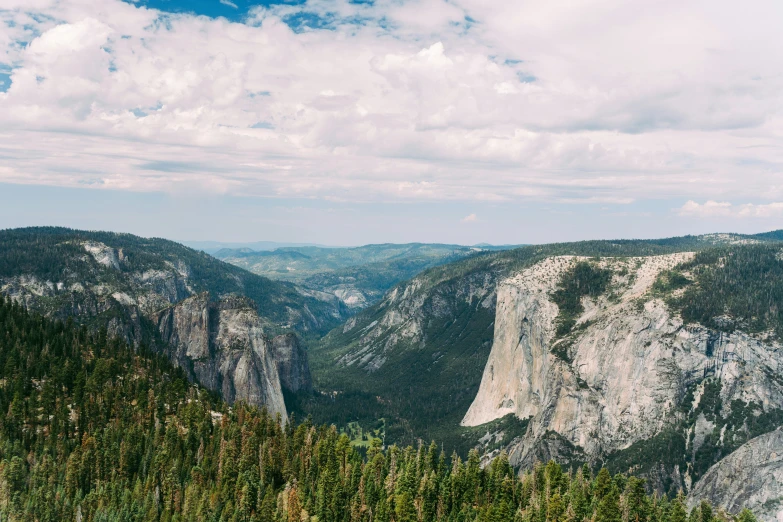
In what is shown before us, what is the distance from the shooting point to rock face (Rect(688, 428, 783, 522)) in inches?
5989

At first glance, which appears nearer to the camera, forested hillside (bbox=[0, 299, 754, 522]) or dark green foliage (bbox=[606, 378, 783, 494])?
forested hillside (bbox=[0, 299, 754, 522])

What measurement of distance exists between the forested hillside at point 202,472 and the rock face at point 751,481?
37088 mm

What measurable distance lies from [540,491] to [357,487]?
41.3 m

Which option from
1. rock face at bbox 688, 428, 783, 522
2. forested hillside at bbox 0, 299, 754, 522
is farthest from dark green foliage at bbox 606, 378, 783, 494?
forested hillside at bbox 0, 299, 754, 522

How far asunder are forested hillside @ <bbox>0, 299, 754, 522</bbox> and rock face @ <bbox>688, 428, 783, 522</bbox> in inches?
1460

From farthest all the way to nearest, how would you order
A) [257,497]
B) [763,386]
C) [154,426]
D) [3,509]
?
[763,386] < [154,426] < [257,497] < [3,509]

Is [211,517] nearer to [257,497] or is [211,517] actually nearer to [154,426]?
[257,497]

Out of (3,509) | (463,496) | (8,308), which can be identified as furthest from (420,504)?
(8,308)

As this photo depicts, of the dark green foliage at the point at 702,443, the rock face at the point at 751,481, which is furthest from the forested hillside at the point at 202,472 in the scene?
the dark green foliage at the point at 702,443

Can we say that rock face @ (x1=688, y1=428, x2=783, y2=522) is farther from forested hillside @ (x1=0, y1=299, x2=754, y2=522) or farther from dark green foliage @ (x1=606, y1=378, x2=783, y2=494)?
forested hillside @ (x1=0, y1=299, x2=754, y2=522)

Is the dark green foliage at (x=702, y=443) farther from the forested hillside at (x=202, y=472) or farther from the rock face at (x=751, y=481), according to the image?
the forested hillside at (x=202, y=472)

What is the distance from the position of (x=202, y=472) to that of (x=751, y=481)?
471 feet

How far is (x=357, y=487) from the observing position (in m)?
124

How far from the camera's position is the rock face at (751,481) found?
5989 inches
